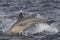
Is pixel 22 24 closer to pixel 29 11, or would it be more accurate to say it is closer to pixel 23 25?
pixel 23 25

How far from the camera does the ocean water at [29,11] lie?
1487 cm

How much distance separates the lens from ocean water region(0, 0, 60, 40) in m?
14.9

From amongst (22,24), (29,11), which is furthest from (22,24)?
(29,11)

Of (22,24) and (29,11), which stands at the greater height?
(22,24)

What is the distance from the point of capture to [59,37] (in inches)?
579

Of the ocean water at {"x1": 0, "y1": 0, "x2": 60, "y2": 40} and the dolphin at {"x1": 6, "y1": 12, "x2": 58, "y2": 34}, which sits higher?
the dolphin at {"x1": 6, "y1": 12, "x2": 58, "y2": 34}

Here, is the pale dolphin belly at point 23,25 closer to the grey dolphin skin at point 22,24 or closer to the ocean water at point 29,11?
the grey dolphin skin at point 22,24

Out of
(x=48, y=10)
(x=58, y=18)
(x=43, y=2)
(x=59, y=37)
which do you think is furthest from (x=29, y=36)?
(x=43, y=2)

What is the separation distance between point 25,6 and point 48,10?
2.04 meters

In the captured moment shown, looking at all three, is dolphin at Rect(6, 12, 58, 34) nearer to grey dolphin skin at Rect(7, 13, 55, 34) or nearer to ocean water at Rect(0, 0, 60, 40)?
grey dolphin skin at Rect(7, 13, 55, 34)

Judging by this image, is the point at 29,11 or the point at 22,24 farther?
the point at 29,11

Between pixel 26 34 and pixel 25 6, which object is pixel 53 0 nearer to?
pixel 25 6

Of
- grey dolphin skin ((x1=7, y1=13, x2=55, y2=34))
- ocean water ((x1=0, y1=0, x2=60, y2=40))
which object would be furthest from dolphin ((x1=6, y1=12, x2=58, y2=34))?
ocean water ((x1=0, y1=0, x2=60, y2=40))

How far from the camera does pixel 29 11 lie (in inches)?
795
